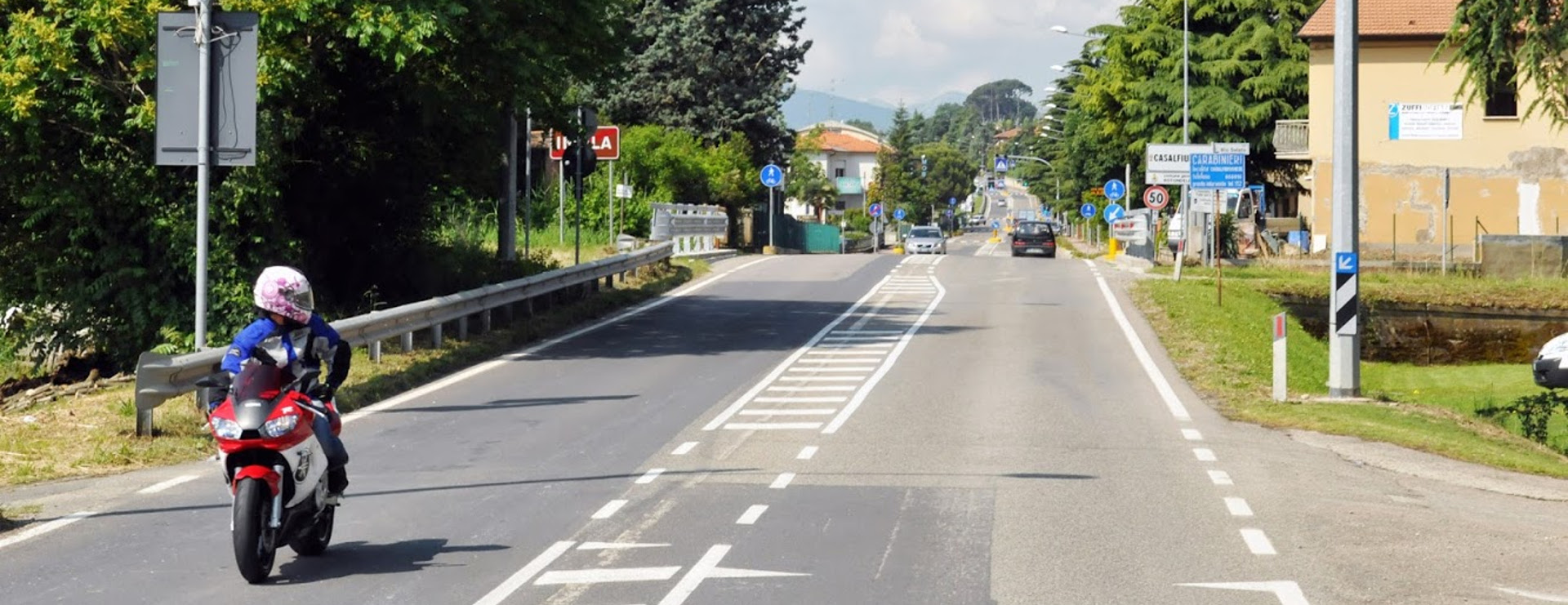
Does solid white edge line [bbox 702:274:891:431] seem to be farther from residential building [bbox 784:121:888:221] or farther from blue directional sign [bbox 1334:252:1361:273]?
residential building [bbox 784:121:888:221]

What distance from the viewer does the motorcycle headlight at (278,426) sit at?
27.3ft

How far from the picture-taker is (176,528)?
10.2 m

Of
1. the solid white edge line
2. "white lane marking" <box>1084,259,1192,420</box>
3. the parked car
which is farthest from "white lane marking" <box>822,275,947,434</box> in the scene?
the parked car

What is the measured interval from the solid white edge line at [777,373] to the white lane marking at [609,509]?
422cm

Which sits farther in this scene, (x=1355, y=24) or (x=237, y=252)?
(x=237, y=252)

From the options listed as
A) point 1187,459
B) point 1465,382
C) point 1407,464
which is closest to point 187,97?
point 1187,459

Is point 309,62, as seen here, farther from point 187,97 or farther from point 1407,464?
point 1407,464

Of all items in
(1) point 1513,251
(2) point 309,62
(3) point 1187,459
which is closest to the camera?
(3) point 1187,459

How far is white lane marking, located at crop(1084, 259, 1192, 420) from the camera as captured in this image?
17.7 m

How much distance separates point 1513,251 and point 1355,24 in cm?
2805

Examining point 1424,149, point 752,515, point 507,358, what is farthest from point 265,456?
point 1424,149

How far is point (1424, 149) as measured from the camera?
56.2 meters

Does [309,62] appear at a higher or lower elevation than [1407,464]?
higher

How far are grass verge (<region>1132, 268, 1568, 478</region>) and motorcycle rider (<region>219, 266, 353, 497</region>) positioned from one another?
9.66 meters
